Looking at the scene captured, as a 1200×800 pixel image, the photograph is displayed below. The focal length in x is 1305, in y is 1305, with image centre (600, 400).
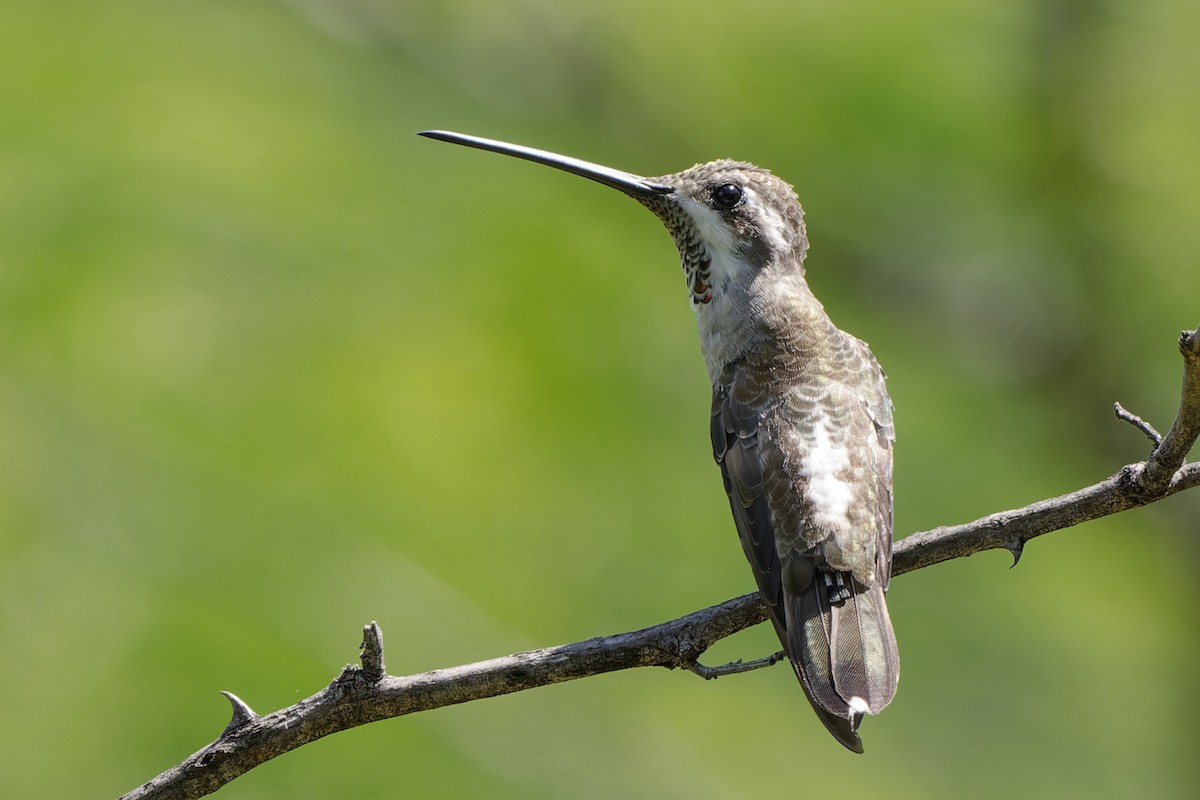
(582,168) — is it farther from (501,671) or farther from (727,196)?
(501,671)

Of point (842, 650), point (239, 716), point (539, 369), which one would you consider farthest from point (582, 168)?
point (539, 369)

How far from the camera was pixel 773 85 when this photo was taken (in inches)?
479

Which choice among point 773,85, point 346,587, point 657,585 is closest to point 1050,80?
point 773,85

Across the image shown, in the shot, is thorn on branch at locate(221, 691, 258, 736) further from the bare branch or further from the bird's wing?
the bird's wing

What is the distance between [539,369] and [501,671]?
5.71 metres

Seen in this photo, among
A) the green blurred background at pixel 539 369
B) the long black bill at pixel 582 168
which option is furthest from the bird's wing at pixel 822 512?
the green blurred background at pixel 539 369

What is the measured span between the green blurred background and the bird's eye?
11.0 feet

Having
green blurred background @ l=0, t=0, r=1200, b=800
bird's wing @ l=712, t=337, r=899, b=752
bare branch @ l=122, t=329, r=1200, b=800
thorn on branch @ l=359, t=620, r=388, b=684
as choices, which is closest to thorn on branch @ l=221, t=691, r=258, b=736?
bare branch @ l=122, t=329, r=1200, b=800

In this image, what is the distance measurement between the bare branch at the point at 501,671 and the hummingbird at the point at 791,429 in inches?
11.5

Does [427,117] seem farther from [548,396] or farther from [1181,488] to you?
[1181,488]

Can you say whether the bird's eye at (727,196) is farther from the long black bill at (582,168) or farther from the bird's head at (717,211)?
the long black bill at (582,168)

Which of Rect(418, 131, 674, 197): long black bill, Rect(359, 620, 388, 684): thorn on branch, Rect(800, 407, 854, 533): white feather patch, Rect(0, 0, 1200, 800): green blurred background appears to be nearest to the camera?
Rect(359, 620, 388, 684): thorn on branch

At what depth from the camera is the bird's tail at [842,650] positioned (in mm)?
3711

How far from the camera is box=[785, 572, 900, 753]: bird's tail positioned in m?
3.71
